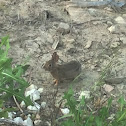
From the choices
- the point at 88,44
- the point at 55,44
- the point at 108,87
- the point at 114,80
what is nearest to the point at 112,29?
the point at 88,44

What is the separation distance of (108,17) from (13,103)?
109 inches

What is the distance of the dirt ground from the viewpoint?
502cm

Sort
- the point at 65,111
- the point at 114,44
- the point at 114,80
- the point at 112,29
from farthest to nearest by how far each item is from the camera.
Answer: the point at 112,29 < the point at 114,44 < the point at 114,80 < the point at 65,111

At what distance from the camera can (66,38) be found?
5.75 metres

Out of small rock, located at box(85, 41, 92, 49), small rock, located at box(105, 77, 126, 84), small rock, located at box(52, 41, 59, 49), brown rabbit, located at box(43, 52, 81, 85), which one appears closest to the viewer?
brown rabbit, located at box(43, 52, 81, 85)

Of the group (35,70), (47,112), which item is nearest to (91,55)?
(35,70)

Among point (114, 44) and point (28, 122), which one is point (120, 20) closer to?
point (114, 44)

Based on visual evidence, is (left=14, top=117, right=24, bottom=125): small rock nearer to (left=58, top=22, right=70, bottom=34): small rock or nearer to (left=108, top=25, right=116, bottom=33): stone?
(left=58, top=22, right=70, bottom=34): small rock

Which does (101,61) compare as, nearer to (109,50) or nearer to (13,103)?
(109,50)

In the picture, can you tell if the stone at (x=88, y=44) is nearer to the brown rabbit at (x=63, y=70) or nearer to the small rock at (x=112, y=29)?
the small rock at (x=112, y=29)

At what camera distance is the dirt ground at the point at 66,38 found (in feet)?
16.5

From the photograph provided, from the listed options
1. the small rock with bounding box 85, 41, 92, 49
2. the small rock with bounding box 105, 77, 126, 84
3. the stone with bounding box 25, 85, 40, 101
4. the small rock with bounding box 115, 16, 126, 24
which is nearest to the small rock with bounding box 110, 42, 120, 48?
the small rock with bounding box 85, 41, 92, 49

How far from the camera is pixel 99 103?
176 inches

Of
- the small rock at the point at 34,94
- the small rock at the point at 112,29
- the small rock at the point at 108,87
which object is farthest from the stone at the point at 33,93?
the small rock at the point at 112,29
